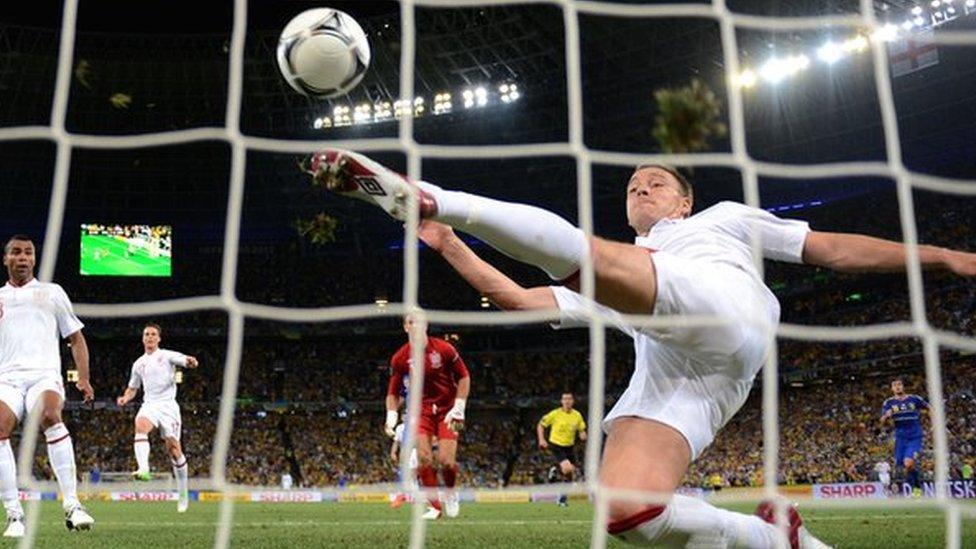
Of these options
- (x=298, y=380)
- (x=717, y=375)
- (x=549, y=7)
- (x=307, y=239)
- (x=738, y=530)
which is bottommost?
(x=738, y=530)

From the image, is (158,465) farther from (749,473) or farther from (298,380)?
(749,473)

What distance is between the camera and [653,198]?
14.1 feet

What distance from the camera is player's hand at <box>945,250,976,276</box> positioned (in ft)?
11.0

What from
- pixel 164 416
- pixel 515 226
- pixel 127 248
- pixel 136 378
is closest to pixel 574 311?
pixel 515 226

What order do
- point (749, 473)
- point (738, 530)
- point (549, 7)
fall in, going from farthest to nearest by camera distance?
point (749, 473) < point (549, 7) < point (738, 530)

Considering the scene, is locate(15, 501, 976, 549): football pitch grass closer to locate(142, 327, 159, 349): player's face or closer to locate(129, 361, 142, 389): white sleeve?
locate(129, 361, 142, 389): white sleeve

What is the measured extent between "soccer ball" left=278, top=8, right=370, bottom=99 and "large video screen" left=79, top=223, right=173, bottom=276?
2709 cm

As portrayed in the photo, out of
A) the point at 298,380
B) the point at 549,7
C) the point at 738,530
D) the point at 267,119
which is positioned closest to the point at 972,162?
the point at 549,7

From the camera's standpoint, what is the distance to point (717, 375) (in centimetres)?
379

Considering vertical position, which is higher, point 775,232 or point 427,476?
point 775,232

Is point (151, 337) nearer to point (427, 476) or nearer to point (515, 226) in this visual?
point (427, 476)

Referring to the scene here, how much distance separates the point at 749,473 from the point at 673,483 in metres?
23.9

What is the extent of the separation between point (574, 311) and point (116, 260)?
28.9 m

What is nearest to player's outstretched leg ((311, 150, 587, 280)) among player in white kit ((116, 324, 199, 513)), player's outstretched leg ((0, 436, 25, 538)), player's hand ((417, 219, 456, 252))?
player's hand ((417, 219, 456, 252))
